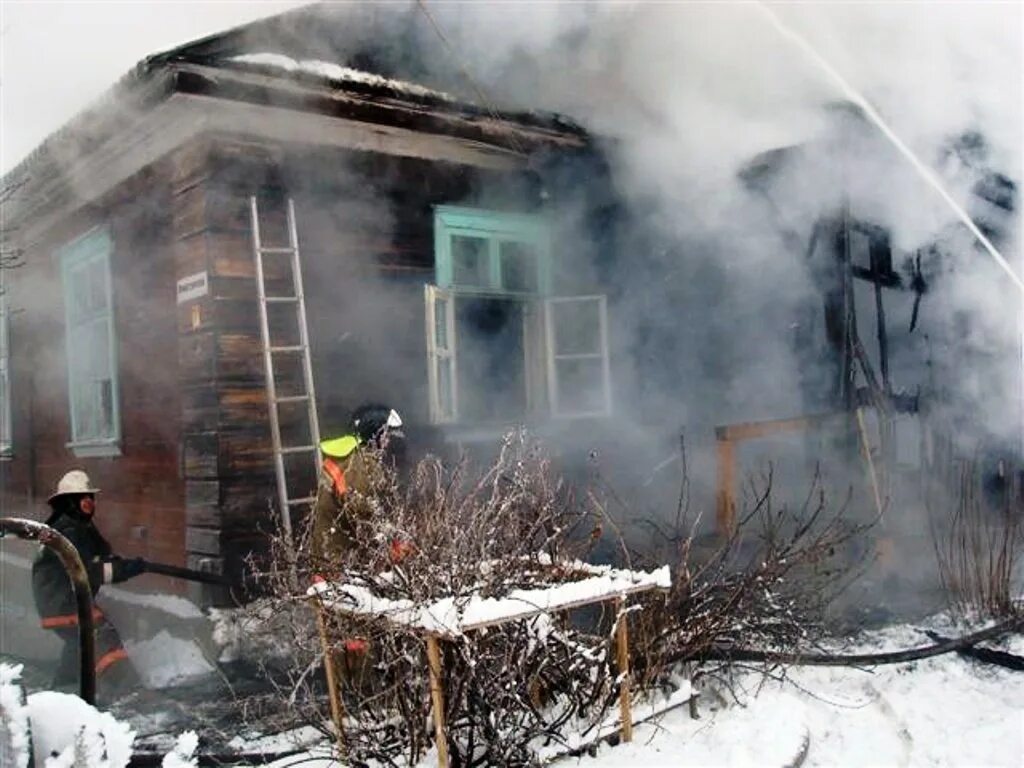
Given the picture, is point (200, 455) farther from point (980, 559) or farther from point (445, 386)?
point (980, 559)

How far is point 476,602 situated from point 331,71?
432cm

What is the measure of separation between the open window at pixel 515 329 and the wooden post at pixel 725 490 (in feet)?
5.19

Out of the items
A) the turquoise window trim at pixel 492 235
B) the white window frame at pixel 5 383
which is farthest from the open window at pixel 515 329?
the white window frame at pixel 5 383

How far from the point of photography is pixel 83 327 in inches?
338

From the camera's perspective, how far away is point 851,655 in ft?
16.0

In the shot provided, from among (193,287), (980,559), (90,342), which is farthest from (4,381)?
(980,559)

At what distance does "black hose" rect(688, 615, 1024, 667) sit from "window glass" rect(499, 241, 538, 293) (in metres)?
4.06

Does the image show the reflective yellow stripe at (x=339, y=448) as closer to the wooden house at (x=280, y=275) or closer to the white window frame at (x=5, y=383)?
the wooden house at (x=280, y=275)

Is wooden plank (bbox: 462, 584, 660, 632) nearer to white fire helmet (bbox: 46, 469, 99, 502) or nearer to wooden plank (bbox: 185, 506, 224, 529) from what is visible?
wooden plank (bbox: 185, 506, 224, 529)

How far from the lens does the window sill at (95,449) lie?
8006 millimetres

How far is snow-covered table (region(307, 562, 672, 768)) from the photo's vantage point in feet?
10.4

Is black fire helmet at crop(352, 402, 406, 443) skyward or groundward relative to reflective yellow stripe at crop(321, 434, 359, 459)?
skyward

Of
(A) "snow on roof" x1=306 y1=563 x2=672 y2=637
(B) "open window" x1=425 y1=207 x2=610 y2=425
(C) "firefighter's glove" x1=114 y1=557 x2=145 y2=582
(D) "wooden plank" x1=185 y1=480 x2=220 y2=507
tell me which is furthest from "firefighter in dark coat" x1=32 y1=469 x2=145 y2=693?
(B) "open window" x1=425 y1=207 x2=610 y2=425

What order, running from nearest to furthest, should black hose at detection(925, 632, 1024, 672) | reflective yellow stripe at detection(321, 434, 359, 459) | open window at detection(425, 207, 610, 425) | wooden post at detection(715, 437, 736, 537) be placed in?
reflective yellow stripe at detection(321, 434, 359, 459) → black hose at detection(925, 632, 1024, 672) → wooden post at detection(715, 437, 736, 537) → open window at detection(425, 207, 610, 425)
